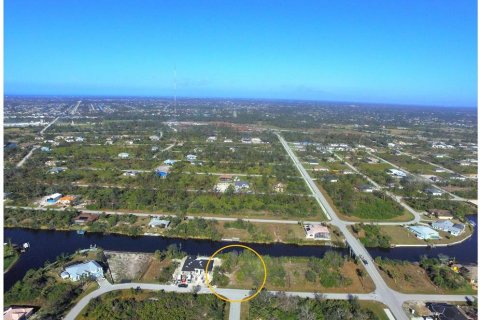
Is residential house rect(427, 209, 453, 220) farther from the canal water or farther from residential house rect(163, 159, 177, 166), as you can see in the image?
residential house rect(163, 159, 177, 166)

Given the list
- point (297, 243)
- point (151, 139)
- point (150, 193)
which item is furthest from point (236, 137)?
point (297, 243)

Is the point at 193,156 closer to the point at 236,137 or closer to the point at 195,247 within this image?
the point at 236,137

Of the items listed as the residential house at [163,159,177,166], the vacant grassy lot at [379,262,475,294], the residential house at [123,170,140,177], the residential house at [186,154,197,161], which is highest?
the residential house at [186,154,197,161]

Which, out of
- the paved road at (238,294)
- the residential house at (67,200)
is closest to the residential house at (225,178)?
the residential house at (67,200)

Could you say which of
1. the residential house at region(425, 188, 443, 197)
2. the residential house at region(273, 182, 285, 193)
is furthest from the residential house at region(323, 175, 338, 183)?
the residential house at region(425, 188, 443, 197)

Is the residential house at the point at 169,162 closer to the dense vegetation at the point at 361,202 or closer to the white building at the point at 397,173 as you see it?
the dense vegetation at the point at 361,202

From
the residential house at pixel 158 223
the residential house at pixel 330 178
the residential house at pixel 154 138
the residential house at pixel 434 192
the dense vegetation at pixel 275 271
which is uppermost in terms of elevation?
the residential house at pixel 154 138
